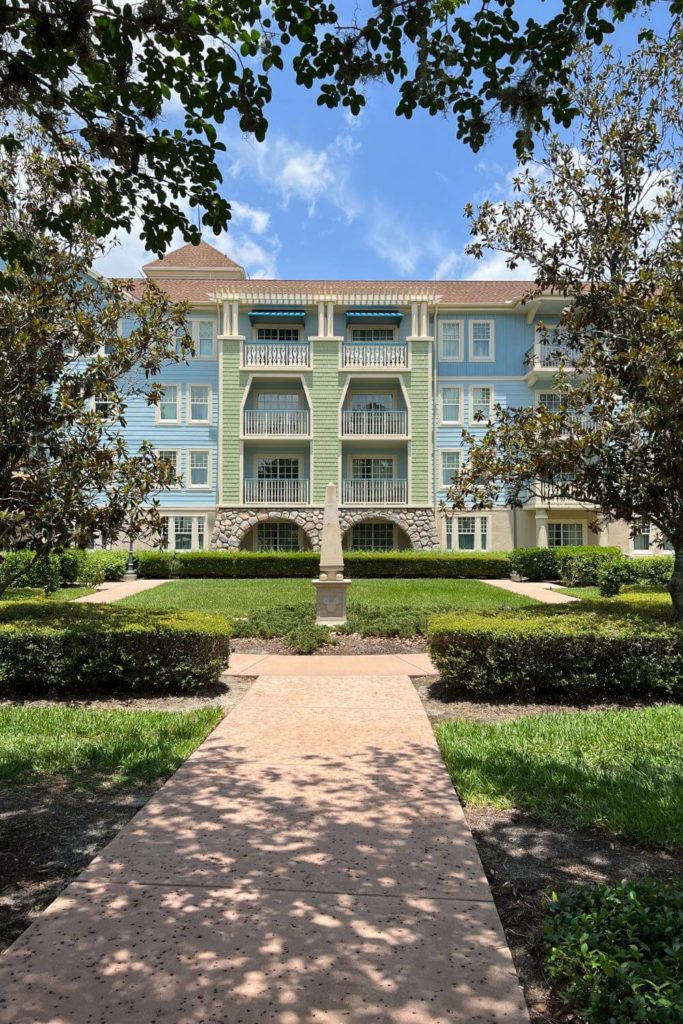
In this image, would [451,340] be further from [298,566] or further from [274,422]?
[298,566]

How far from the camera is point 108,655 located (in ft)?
24.5

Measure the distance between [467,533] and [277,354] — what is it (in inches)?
443

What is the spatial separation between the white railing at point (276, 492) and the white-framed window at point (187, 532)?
232 centimetres

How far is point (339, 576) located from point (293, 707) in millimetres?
6163

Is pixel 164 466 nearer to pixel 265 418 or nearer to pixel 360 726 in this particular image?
pixel 360 726

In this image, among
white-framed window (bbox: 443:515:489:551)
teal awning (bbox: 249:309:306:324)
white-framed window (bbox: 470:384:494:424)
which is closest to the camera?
teal awning (bbox: 249:309:306:324)

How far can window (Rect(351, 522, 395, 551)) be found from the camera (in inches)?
1209

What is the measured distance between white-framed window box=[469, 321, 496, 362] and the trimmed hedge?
9627 millimetres

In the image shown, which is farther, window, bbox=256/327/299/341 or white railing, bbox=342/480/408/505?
window, bbox=256/327/299/341

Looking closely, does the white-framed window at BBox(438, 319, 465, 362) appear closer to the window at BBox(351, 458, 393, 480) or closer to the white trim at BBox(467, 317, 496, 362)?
the white trim at BBox(467, 317, 496, 362)

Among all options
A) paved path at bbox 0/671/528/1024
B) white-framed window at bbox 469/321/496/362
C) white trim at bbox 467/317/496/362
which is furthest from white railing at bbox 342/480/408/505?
paved path at bbox 0/671/528/1024

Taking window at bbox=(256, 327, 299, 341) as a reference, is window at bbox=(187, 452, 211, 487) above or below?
below

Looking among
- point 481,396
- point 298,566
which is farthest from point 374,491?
point 481,396

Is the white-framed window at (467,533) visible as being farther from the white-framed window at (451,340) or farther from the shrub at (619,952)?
the shrub at (619,952)
